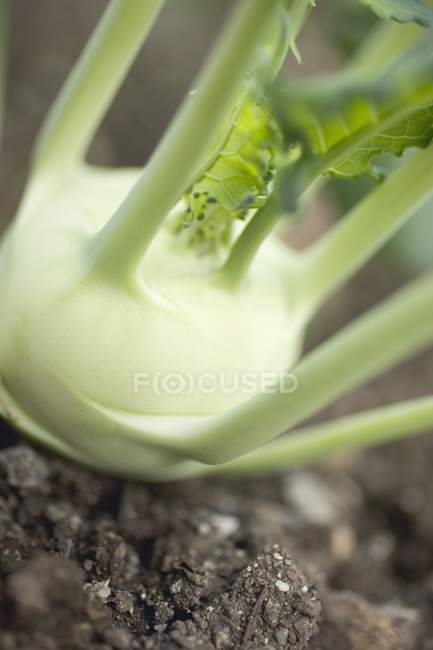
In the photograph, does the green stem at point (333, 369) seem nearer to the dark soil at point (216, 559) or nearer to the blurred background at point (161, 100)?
the dark soil at point (216, 559)

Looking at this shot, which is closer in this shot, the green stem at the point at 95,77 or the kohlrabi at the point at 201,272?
the kohlrabi at the point at 201,272

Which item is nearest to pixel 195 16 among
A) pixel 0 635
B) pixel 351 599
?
pixel 351 599

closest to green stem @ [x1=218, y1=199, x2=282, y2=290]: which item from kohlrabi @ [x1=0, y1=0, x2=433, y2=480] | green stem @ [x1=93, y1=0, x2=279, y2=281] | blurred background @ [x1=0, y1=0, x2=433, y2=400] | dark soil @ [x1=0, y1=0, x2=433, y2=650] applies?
kohlrabi @ [x1=0, y1=0, x2=433, y2=480]

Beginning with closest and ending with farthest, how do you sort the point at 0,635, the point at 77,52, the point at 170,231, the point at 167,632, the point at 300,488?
the point at 0,635 < the point at 167,632 < the point at 170,231 < the point at 300,488 < the point at 77,52

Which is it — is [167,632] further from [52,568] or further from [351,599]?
[351,599]

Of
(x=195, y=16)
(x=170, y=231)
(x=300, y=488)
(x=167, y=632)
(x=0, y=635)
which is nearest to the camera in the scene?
(x=0, y=635)

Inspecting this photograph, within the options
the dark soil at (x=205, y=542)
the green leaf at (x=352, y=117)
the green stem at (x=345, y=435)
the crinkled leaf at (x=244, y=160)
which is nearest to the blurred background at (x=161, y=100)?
the dark soil at (x=205, y=542)
